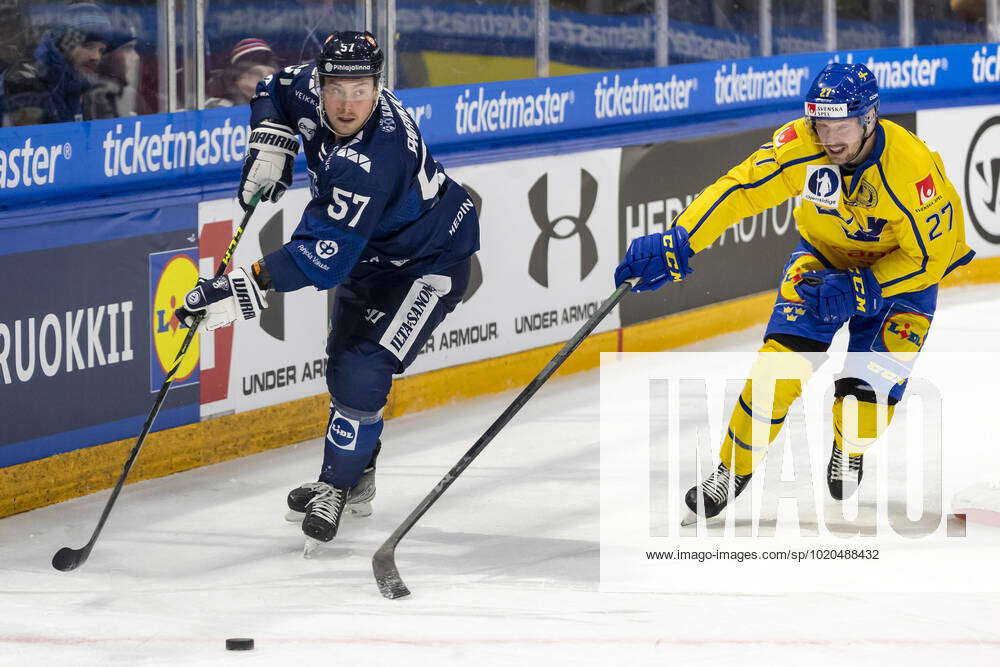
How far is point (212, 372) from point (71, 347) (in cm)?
69

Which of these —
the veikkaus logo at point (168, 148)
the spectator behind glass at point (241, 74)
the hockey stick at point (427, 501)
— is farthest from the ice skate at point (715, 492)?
the spectator behind glass at point (241, 74)

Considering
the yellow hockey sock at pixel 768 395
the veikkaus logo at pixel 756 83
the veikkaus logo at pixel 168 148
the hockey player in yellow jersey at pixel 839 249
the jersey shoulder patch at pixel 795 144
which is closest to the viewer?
the hockey player in yellow jersey at pixel 839 249

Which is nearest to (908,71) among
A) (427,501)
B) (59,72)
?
(59,72)

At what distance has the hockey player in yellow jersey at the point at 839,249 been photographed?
197 inches

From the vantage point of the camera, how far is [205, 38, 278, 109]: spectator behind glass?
627 centimetres

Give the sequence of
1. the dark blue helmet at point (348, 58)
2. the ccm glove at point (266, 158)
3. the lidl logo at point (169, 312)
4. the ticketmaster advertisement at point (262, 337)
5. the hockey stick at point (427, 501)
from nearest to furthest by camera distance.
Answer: the hockey stick at point (427, 501)
the dark blue helmet at point (348, 58)
the ccm glove at point (266, 158)
the lidl logo at point (169, 312)
the ticketmaster advertisement at point (262, 337)

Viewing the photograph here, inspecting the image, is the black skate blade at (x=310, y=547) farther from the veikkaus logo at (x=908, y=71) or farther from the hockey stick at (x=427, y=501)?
the veikkaus logo at (x=908, y=71)

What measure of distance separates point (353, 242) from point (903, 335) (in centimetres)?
186

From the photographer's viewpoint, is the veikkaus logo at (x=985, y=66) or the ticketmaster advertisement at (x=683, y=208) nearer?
the ticketmaster advertisement at (x=683, y=208)

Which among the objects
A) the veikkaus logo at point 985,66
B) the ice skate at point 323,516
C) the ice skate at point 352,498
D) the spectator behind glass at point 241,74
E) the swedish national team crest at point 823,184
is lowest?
the ice skate at point 352,498

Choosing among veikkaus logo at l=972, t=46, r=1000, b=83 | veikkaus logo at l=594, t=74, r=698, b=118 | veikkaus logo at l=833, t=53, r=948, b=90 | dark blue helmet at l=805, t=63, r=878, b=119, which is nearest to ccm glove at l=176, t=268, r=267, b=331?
dark blue helmet at l=805, t=63, r=878, b=119

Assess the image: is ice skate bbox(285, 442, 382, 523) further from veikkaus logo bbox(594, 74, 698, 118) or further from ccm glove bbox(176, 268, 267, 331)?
veikkaus logo bbox(594, 74, 698, 118)

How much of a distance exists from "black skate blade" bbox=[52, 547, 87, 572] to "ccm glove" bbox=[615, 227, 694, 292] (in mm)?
1853

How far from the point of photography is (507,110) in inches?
293
